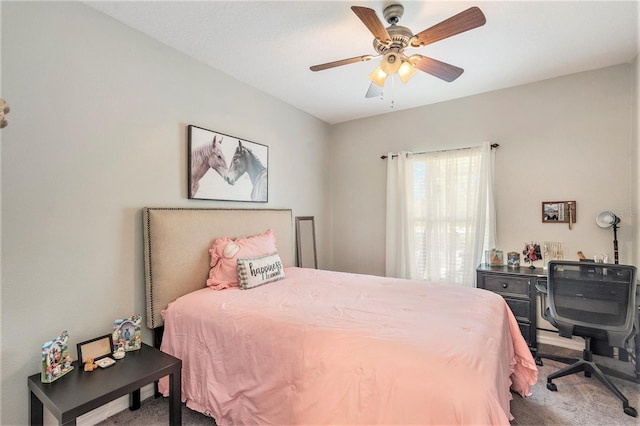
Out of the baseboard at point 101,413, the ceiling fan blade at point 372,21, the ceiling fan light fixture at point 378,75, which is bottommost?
the baseboard at point 101,413

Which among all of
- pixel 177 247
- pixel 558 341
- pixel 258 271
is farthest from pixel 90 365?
pixel 558 341

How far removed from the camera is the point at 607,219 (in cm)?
267

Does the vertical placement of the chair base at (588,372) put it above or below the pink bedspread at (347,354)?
below

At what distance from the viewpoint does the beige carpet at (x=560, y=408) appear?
6.15 ft

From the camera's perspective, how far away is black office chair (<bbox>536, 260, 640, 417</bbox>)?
204 cm

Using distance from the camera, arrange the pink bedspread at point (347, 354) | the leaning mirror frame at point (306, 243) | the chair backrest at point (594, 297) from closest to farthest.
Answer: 1. the pink bedspread at point (347, 354)
2. the chair backrest at point (594, 297)
3. the leaning mirror frame at point (306, 243)

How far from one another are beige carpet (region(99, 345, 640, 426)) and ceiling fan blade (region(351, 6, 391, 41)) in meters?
2.53

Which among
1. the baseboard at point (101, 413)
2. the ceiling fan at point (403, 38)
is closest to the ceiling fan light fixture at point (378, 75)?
the ceiling fan at point (403, 38)

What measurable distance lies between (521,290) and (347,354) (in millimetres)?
2305

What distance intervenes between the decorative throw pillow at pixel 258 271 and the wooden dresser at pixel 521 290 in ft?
6.80

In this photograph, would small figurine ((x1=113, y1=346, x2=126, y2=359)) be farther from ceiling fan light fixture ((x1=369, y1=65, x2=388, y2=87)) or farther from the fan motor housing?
the fan motor housing

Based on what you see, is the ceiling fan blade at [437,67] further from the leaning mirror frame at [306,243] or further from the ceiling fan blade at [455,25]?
the leaning mirror frame at [306,243]

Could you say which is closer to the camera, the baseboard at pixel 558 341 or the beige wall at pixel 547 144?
the beige wall at pixel 547 144

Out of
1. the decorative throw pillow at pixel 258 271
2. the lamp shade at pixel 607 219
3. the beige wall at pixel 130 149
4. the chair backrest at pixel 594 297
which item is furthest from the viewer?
the lamp shade at pixel 607 219
